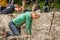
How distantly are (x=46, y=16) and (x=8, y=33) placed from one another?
11.4 ft

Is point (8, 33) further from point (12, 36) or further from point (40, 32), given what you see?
point (40, 32)

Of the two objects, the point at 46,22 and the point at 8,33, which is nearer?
the point at 8,33

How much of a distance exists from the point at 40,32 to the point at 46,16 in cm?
240

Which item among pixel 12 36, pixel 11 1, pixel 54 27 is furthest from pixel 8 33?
pixel 11 1

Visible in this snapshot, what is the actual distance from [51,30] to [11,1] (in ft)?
11.0

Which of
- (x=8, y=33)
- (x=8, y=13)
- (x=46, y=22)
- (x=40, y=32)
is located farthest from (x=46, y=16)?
(x=8, y=33)

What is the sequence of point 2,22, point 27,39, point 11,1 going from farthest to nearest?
point 11,1
point 2,22
point 27,39

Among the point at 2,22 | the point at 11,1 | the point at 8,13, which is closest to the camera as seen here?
the point at 2,22

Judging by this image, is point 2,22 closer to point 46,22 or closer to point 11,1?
point 46,22

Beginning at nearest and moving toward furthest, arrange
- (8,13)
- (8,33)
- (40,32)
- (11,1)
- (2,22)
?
(8,33) → (40,32) → (2,22) → (8,13) → (11,1)

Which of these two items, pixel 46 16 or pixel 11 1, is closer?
pixel 46 16

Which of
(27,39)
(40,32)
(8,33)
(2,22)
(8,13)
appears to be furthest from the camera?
Result: (8,13)

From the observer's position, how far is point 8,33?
9773mm

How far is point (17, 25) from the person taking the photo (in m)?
9.47
